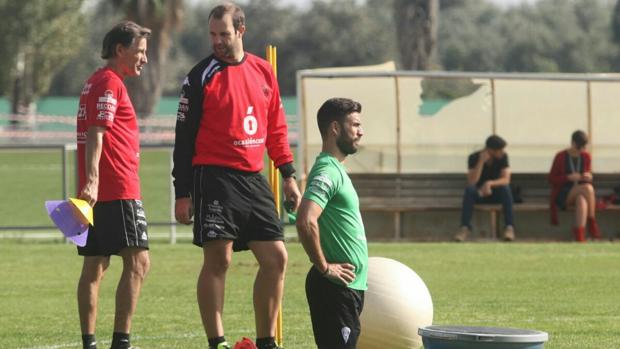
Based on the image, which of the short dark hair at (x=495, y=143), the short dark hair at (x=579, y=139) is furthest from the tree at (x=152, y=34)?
the short dark hair at (x=579, y=139)

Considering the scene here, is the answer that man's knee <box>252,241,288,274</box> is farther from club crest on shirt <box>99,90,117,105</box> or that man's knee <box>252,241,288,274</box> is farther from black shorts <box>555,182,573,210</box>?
black shorts <box>555,182,573,210</box>

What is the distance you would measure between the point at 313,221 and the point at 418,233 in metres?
15.2

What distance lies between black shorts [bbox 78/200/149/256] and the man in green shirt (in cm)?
182

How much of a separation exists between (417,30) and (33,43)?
55973 millimetres

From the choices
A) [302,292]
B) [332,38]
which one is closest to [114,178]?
[302,292]

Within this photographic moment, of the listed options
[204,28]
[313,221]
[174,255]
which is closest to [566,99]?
[174,255]

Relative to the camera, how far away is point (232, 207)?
889 cm

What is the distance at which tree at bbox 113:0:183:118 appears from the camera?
48.4 metres

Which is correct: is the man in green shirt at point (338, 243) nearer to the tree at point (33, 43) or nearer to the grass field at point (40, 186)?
the grass field at point (40, 186)

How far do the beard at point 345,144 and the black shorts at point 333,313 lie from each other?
653mm

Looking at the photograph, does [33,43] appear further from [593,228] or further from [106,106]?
[106,106]

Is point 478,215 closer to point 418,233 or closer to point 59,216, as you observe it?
point 418,233

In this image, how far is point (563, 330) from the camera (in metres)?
11.4

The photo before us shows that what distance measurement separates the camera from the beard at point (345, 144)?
7.95 m
